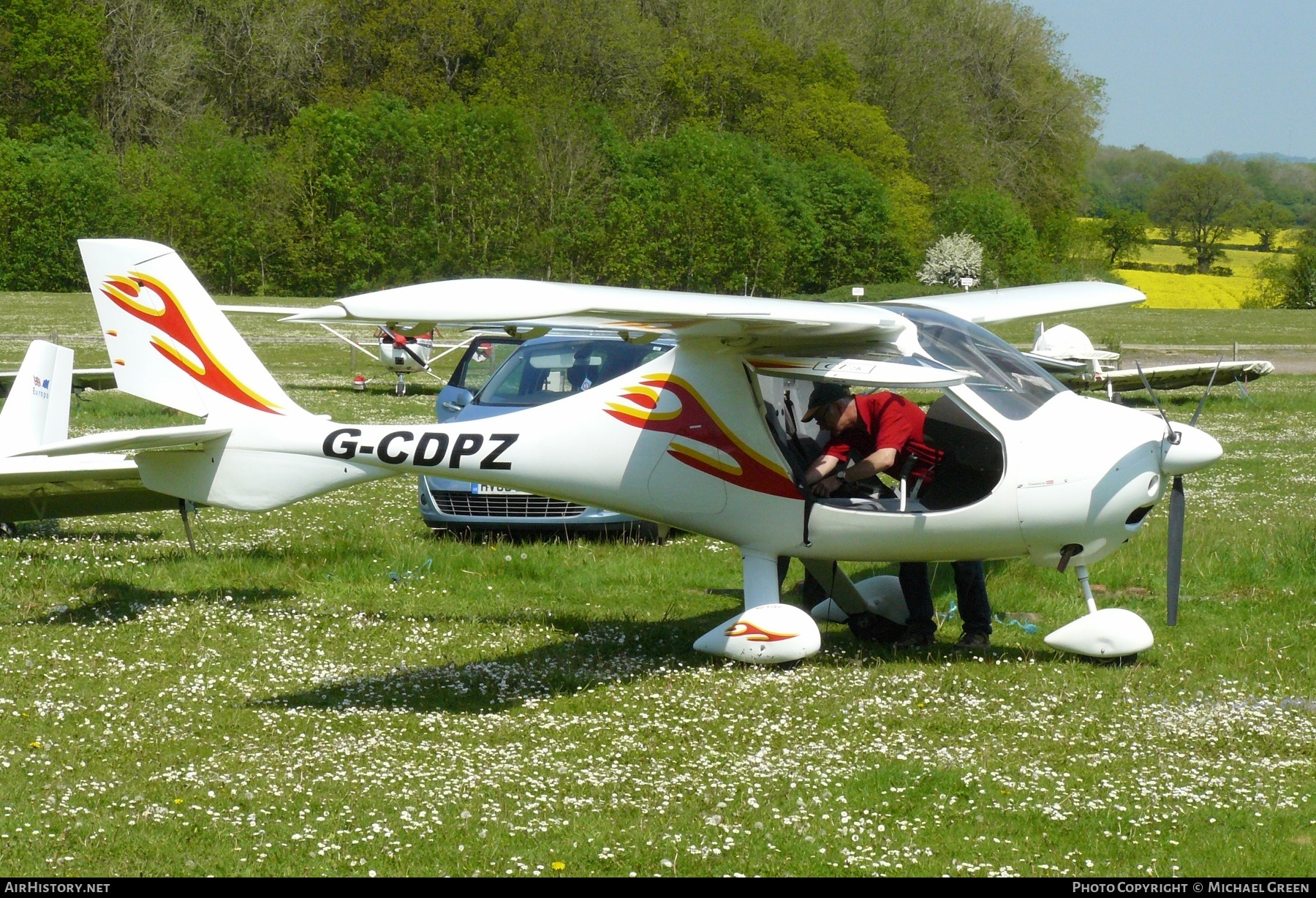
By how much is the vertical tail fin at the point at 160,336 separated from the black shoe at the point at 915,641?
13.9 ft

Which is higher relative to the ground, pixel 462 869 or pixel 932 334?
pixel 932 334

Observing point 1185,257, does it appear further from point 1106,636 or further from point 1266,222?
point 1106,636

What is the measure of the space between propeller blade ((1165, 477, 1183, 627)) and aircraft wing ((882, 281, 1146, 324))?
245 cm

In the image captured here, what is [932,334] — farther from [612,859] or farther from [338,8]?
[338,8]

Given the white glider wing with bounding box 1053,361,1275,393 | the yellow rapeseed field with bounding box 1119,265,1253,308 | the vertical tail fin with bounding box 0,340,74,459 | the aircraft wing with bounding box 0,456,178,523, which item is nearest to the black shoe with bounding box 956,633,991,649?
the aircraft wing with bounding box 0,456,178,523

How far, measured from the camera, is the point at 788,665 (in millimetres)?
7539

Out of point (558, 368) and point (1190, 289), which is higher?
point (558, 368)

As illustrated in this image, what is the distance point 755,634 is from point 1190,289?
91086mm

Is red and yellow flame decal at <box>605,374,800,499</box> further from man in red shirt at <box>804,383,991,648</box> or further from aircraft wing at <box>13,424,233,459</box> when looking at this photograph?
aircraft wing at <box>13,424,233,459</box>

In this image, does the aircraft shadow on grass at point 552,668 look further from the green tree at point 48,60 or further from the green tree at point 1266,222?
the green tree at point 1266,222

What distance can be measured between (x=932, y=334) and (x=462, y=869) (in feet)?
13.7

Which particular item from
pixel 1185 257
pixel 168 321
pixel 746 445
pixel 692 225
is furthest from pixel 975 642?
pixel 1185 257

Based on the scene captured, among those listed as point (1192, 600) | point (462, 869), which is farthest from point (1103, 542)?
point (462, 869)

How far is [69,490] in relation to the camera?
966 centimetres
